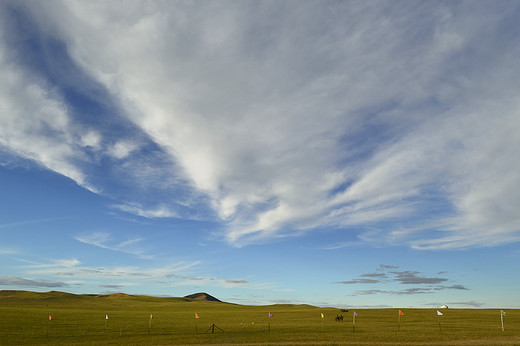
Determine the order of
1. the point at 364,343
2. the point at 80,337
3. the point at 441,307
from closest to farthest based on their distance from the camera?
1. the point at 364,343
2. the point at 80,337
3. the point at 441,307

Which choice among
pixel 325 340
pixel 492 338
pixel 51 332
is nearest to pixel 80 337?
pixel 51 332

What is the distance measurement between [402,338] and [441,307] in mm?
117662

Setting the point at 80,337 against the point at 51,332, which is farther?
the point at 51,332

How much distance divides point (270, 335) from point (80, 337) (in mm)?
30815

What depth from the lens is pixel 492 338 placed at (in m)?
52.3

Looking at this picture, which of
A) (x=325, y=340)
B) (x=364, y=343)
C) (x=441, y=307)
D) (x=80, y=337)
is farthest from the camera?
(x=441, y=307)

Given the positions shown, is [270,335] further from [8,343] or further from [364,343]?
[8,343]

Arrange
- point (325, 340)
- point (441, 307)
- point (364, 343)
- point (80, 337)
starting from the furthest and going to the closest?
1. point (441, 307)
2. point (80, 337)
3. point (325, 340)
4. point (364, 343)

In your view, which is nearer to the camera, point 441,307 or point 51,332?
point 51,332

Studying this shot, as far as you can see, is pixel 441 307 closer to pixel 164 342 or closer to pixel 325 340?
pixel 325 340

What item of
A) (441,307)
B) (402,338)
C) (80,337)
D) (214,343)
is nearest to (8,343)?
(80,337)

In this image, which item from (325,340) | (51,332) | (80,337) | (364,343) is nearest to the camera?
(364,343)

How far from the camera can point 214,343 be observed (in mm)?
48312

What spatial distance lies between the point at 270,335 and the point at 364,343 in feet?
51.9
